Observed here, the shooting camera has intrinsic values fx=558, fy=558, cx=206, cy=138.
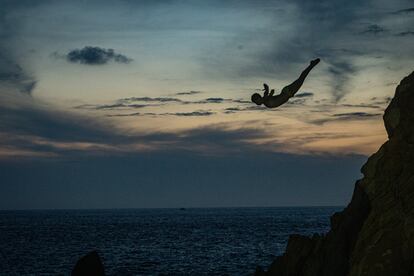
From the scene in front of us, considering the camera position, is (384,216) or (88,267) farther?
(88,267)

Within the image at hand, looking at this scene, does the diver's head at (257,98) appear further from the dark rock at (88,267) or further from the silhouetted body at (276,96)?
the dark rock at (88,267)

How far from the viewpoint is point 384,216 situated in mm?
20453

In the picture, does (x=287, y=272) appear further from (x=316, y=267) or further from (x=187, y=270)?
(x=187, y=270)

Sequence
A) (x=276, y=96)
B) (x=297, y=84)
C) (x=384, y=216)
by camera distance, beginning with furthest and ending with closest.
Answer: (x=384, y=216), (x=297, y=84), (x=276, y=96)

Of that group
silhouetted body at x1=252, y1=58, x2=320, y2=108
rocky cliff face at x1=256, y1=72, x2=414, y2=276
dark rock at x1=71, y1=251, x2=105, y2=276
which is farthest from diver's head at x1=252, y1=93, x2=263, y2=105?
dark rock at x1=71, y1=251, x2=105, y2=276

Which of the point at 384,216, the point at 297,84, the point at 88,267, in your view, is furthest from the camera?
the point at 88,267

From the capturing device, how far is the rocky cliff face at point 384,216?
62.8ft

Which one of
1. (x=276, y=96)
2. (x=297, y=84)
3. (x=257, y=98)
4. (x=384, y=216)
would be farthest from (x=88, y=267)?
(x=297, y=84)

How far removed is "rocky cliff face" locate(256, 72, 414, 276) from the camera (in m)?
19.2

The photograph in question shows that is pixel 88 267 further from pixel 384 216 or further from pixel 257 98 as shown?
pixel 257 98

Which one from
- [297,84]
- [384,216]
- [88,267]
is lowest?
[88,267]

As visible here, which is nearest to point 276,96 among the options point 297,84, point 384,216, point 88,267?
point 297,84

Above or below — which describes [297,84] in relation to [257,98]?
above

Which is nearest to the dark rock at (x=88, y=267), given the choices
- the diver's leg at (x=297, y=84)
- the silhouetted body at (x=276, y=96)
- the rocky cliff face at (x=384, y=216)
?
the rocky cliff face at (x=384, y=216)
